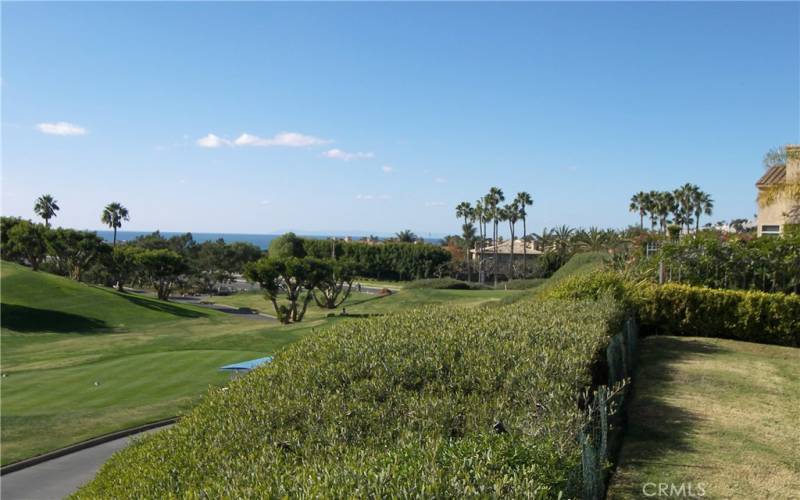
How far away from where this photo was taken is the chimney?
1944 cm

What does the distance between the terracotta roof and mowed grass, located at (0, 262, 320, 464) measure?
21488 mm

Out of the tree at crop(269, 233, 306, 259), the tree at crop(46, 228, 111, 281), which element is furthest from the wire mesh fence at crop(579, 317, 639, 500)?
the tree at crop(46, 228, 111, 281)

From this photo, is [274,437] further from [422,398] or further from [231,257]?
[231,257]

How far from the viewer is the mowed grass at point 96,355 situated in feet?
64.0

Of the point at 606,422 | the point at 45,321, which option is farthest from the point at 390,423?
the point at 45,321

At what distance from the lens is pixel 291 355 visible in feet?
24.9

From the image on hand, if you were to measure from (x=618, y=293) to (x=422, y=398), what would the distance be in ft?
30.7

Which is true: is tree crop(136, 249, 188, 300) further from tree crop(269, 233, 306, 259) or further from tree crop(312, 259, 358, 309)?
tree crop(312, 259, 358, 309)

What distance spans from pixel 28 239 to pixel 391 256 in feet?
144

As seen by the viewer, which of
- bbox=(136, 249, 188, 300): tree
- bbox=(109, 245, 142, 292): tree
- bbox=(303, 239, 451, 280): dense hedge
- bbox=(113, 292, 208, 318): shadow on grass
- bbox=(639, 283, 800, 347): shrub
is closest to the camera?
bbox=(639, 283, 800, 347): shrub

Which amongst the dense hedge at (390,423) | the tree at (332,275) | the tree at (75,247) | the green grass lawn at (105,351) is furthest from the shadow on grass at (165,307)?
the dense hedge at (390,423)

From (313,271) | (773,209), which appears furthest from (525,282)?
(773,209)

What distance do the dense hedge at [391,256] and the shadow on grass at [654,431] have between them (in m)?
69.7

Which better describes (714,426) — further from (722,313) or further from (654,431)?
(722,313)
